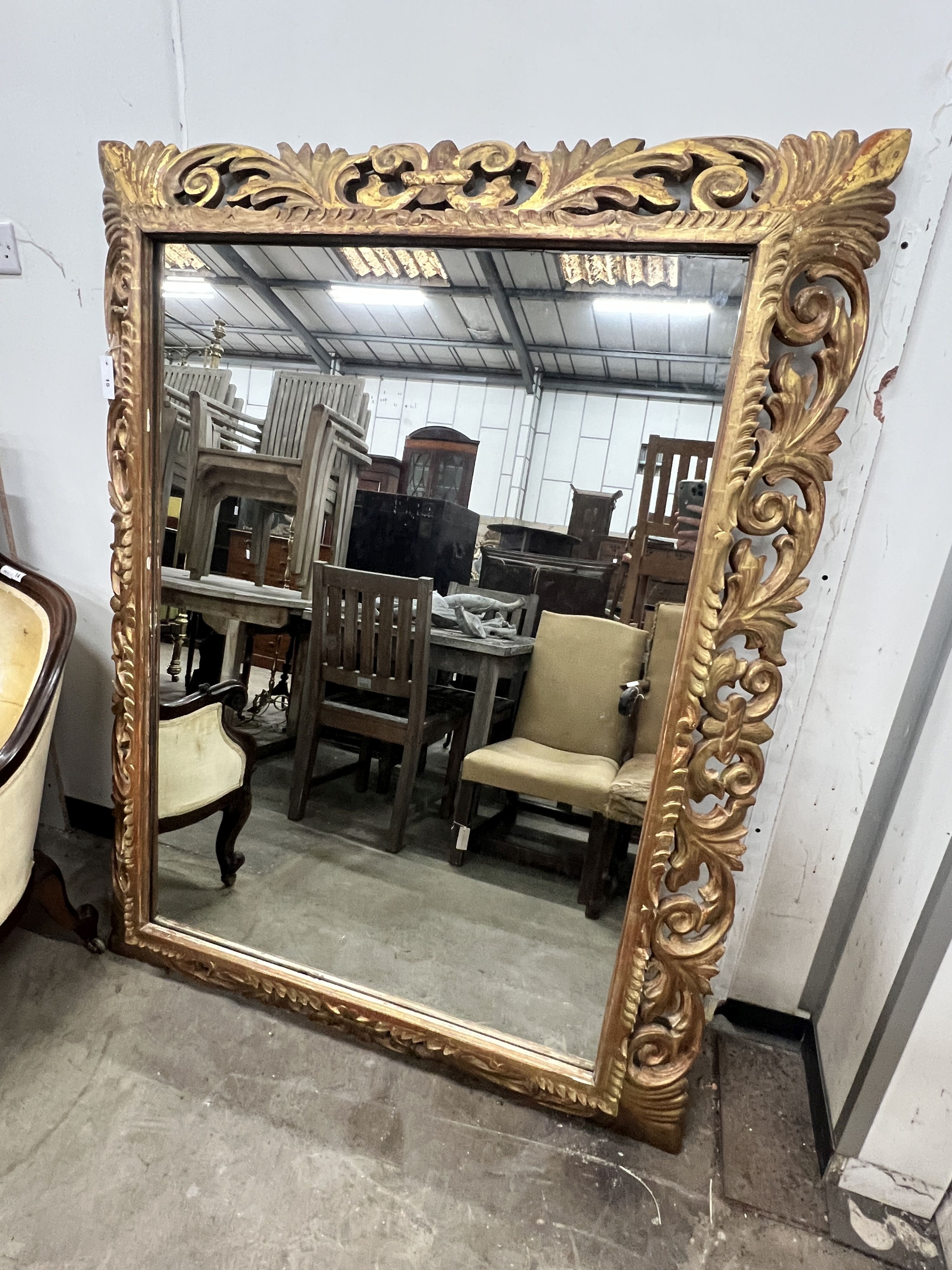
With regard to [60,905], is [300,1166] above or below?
below

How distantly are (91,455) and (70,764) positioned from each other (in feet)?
2.89

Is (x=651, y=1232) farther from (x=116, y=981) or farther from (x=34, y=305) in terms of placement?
(x=34, y=305)

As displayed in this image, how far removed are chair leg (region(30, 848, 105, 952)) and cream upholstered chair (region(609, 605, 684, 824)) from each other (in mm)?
1239

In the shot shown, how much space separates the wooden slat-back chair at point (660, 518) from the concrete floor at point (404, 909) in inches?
19.8

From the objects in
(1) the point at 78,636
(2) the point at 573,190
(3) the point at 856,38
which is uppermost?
(3) the point at 856,38

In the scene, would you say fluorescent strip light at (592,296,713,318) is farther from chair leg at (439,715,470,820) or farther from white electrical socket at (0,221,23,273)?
white electrical socket at (0,221,23,273)

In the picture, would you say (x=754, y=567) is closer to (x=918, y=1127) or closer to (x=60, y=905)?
(x=918, y=1127)

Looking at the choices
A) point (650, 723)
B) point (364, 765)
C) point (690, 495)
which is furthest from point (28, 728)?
point (690, 495)

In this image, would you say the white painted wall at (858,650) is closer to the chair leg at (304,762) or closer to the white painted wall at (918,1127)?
the white painted wall at (918,1127)

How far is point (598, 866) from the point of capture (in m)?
1.24

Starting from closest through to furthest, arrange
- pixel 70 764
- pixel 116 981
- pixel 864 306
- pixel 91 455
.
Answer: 1. pixel 864 306
2. pixel 116 981
3. pixel 91 455
4. pixel 70 764

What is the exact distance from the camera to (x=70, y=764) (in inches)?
70.9

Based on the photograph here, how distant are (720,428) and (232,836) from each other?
1.34 m

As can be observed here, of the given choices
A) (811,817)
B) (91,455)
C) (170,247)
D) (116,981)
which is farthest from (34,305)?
(811,817)
